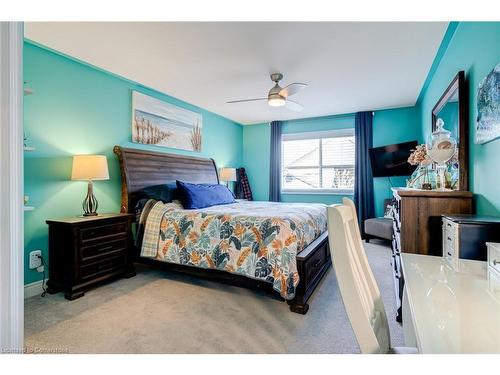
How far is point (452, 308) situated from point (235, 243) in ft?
6.15

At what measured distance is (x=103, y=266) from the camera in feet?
8.86

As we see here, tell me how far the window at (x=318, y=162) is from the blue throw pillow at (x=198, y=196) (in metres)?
2.50

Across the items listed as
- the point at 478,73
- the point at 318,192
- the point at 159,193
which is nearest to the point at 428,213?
the point at 478,73

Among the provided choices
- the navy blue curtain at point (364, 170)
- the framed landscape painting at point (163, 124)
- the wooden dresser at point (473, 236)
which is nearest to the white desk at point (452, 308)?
the wooden dresser at point (473, 236)

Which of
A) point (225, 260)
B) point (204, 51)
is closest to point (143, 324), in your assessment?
point (225, 260)

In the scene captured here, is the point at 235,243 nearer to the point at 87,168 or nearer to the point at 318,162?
the point at 87,168

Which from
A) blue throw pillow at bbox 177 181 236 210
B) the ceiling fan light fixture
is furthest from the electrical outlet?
the ceiling fan light fixture

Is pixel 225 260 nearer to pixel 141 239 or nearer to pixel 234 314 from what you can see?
pixel 234 314

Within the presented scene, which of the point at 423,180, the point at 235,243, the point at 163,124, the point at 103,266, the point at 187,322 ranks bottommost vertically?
the point at 187,322

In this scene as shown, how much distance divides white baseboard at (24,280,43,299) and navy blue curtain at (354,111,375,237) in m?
4.87

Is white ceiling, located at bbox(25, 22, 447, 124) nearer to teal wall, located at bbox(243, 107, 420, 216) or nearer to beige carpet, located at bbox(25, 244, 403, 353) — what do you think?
teal wall, located at bbox(243, 107, 420, 216)

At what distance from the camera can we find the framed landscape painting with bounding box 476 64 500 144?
4.87 ft
